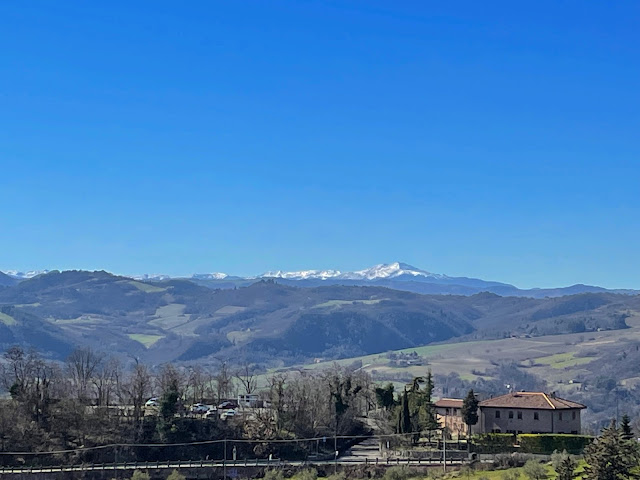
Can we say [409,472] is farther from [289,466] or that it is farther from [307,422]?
[307,422]

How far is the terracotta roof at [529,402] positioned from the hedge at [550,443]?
5253 mm

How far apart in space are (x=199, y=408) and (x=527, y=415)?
3565 cm

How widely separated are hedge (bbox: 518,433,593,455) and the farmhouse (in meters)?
4.80

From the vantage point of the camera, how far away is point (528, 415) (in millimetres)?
96125

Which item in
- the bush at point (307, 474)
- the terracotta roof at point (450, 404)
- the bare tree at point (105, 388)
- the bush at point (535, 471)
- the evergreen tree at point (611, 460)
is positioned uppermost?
the bare tree at point (105, 388)

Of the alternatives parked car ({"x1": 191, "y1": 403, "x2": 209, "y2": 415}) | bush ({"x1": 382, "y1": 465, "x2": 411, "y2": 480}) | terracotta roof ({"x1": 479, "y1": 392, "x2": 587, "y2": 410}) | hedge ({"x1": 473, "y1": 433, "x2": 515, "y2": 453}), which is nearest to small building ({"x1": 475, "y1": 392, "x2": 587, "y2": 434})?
terracotta roof ({"x1": 479, "y1": 392, "x2": 587, "y2": 410})

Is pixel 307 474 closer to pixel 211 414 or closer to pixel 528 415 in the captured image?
pixel 211 414

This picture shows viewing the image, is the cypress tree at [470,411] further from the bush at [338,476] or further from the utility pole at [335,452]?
the bush at [338,476]

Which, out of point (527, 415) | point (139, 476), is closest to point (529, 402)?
point (527, 415)

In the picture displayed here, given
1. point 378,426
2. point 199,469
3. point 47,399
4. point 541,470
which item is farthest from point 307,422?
point 541,470

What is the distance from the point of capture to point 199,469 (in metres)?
88.5

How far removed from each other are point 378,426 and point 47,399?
34.5m

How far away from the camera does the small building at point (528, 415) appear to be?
3765 inches

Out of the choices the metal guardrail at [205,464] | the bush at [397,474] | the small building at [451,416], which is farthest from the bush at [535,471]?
the small building at [451,416]
